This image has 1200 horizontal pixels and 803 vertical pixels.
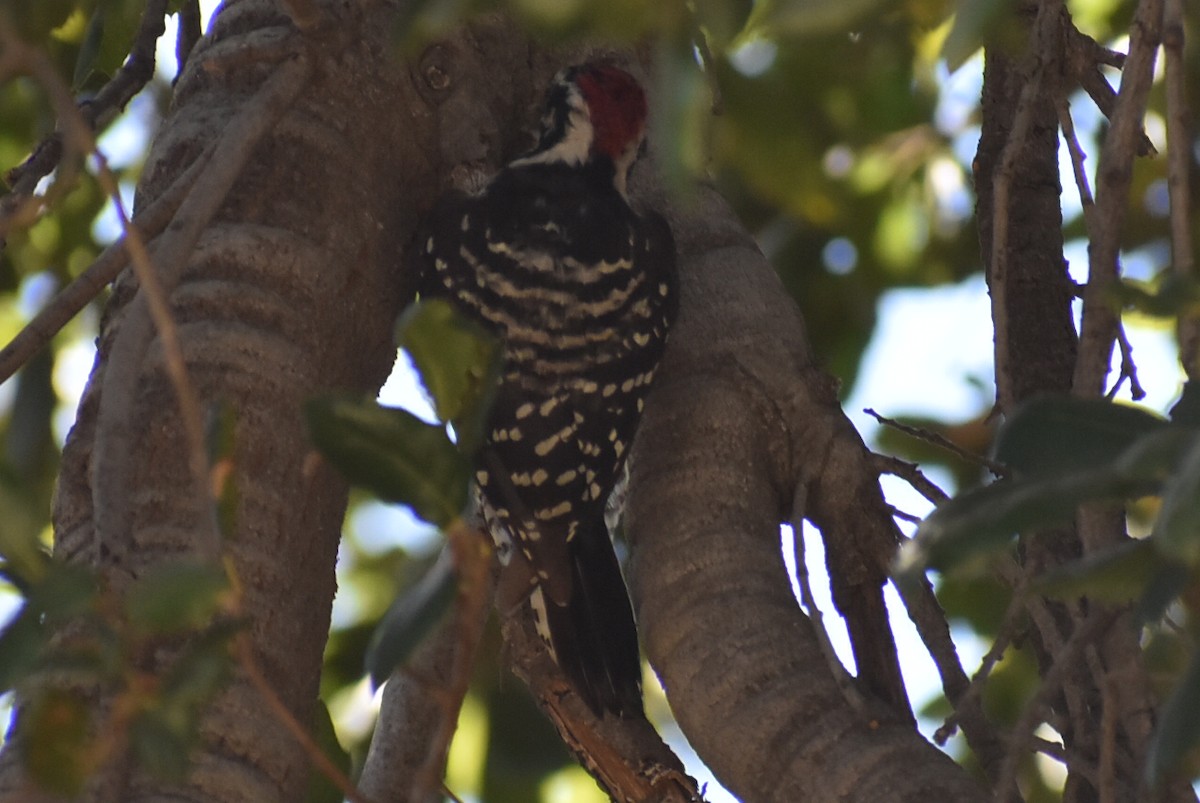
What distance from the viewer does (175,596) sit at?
949 millimetres

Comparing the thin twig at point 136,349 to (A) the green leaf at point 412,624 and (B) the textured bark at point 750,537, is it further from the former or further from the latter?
(B) the textured bark at point 750,537

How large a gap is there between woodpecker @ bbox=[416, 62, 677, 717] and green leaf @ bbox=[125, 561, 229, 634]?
151cm

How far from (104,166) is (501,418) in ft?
5.08

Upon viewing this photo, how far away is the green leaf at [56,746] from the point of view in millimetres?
1012

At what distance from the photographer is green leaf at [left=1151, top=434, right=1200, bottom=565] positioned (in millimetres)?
883

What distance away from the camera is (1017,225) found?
2.64 meters

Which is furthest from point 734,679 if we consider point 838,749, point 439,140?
point 439,140

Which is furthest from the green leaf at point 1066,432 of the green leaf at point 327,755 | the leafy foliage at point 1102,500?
the green leaf at point 327,755

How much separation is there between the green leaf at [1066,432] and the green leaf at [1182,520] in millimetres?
195

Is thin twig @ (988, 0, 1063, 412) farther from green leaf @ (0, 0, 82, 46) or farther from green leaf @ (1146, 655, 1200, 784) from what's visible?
green leaf @ (0, 0, 82, 46)

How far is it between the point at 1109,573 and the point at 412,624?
510 millimetres

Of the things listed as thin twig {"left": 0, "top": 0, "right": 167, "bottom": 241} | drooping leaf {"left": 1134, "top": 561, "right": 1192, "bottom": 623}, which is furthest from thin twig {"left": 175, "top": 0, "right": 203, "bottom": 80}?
drooping leaf {"left": 1134, "top": 561, "right": 1192, "bottom": 623}

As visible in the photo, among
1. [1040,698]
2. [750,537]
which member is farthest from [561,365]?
[1040,698]

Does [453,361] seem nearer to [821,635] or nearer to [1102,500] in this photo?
[1102,500]
